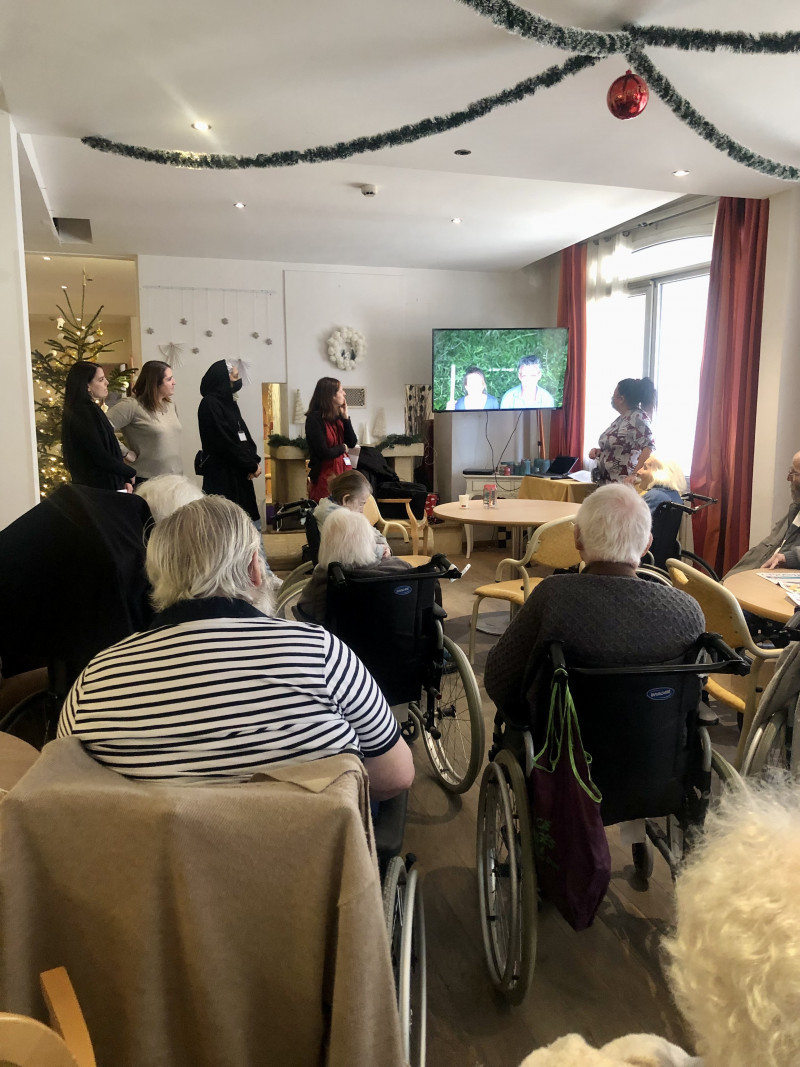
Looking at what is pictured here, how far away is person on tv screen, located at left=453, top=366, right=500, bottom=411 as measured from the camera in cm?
680

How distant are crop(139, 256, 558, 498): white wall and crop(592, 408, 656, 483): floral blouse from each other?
3162 mm

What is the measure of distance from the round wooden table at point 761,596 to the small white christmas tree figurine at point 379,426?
5014mm

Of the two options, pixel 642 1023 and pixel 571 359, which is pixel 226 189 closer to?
pixel 571 359

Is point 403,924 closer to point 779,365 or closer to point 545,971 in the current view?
point 545,971

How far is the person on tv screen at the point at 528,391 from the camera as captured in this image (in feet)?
22.3

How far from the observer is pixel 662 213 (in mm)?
5574

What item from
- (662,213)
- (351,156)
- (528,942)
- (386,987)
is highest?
(662,213)

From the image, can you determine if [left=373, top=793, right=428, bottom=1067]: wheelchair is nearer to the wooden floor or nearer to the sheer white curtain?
the wooden floor

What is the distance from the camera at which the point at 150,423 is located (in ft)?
12.7

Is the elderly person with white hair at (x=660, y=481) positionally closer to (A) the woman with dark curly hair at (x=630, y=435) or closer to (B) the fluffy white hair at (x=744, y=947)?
(A) the woman with dark curly hair at (x=630, y=435)

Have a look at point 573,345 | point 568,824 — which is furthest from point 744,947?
point 573,345

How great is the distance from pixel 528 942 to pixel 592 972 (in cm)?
41

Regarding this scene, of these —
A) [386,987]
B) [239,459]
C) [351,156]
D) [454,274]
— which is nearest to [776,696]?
[386,987]

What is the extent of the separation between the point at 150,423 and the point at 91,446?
0.49m
